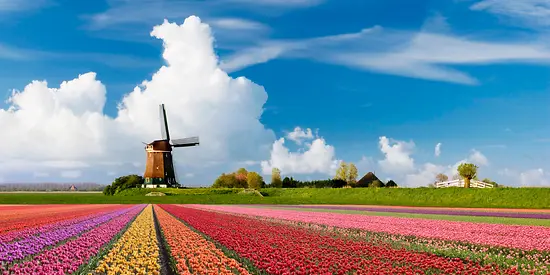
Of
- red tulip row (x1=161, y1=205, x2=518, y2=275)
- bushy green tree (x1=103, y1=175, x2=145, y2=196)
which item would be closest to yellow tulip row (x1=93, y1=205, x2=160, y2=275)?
red tulip row (x1=161, y1=205, x2=518, y2=275)

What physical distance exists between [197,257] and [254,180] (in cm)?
12187

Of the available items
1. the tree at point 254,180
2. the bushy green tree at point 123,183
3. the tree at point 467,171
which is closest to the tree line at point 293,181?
the tree at point 254,180

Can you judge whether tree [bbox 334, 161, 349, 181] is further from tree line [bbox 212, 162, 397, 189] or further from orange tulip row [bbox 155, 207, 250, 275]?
orange tulip row [bbox 155, 207, 250, 275]

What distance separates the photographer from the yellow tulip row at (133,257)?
11916mm

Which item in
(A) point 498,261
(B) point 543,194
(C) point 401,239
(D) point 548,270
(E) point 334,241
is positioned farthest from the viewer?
(B) point 543,194

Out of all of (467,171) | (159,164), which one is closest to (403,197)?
(467,171)

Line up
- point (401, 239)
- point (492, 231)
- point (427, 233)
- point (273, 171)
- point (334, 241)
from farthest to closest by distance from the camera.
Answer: point (273, 171), point (492, 231), point (427, 233), point (401, 239), point (334, 241)

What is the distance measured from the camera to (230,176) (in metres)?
136

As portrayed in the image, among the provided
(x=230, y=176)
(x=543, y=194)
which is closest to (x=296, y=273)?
(x=543, y=194)

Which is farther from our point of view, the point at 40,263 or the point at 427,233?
the point at 427,233

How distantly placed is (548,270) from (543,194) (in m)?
51.1

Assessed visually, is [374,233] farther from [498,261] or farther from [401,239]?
[498,261]

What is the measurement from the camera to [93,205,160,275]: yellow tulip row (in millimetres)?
11916

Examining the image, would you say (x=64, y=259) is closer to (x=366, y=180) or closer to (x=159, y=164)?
(x=159, y=164)
